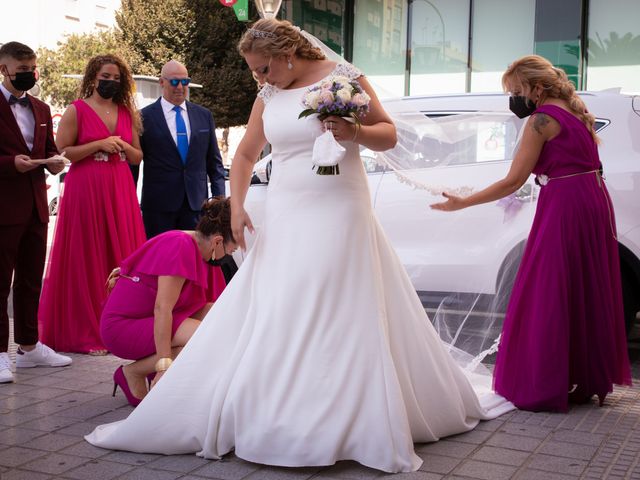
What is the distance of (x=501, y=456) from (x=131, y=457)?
1.81 meters

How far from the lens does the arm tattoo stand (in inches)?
215

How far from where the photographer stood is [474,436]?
487 cm

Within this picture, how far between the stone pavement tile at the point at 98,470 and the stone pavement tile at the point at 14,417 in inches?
36.8

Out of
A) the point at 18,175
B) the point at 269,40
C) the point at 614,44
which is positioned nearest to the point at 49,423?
the point at 18,175

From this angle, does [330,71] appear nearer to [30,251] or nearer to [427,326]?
[427,326]

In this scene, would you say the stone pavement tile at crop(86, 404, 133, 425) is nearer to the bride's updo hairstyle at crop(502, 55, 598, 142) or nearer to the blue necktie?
the blue necktie

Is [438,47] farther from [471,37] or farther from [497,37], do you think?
[497,37]

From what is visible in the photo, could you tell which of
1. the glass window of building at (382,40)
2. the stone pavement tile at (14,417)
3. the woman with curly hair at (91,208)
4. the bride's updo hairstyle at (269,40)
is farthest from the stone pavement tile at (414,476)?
the glass window of building at (382,40)

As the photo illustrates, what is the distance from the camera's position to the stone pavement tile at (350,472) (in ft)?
13.6

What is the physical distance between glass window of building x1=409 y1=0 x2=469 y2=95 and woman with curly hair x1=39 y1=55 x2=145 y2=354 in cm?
1029

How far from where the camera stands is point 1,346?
623 centimetres

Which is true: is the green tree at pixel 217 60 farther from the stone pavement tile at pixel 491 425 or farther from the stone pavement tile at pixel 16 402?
the stone pavement tile at pixel 491 425

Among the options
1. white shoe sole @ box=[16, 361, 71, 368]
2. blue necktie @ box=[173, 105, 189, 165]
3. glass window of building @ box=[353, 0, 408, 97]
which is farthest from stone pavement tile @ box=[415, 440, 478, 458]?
glass window of building @ box=[353, 0, 408, 97]

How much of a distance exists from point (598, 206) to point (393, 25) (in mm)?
12517
